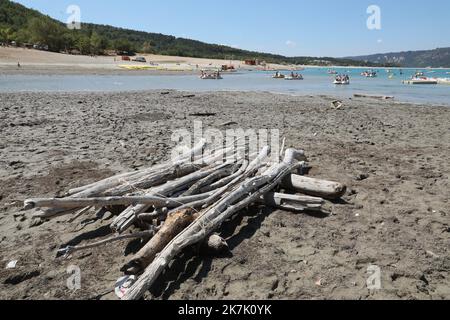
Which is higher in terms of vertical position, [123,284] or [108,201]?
[108,201]

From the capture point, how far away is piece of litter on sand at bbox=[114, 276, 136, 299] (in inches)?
152

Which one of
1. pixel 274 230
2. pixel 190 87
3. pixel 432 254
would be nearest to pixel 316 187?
pixel 274 230

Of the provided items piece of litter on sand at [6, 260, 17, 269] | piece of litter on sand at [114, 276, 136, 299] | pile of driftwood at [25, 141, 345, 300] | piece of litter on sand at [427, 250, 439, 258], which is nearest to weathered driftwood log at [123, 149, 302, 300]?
pile of driftwood at [25, 141, 345, 300]

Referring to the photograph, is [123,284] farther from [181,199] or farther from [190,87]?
[190,87]

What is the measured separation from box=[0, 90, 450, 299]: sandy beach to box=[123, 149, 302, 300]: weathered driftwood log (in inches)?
11.6

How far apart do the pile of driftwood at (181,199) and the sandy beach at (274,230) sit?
0.95ft

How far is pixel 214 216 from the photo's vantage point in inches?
195

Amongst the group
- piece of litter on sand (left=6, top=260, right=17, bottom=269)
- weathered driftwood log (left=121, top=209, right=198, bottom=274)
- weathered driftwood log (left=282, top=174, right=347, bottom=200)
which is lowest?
piece of litter on sand (left=6, top=260, right=17, bottom=269)

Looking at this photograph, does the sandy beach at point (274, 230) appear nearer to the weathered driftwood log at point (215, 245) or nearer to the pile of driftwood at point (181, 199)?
the weathered driftwood log at point (215, 245)

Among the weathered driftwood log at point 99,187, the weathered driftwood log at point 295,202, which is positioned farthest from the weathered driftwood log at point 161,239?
the weathered driftwood log at point 295,202

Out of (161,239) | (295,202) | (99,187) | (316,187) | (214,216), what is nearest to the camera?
(161,239)

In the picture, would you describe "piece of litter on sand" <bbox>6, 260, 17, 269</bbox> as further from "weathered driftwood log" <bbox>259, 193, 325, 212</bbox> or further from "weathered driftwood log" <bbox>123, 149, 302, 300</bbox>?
"weathered driftwood log" <bbox>259, 193, 325, 212</bbox>

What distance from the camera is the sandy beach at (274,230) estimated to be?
4.11 metres

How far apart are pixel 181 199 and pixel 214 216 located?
2.02 ft
